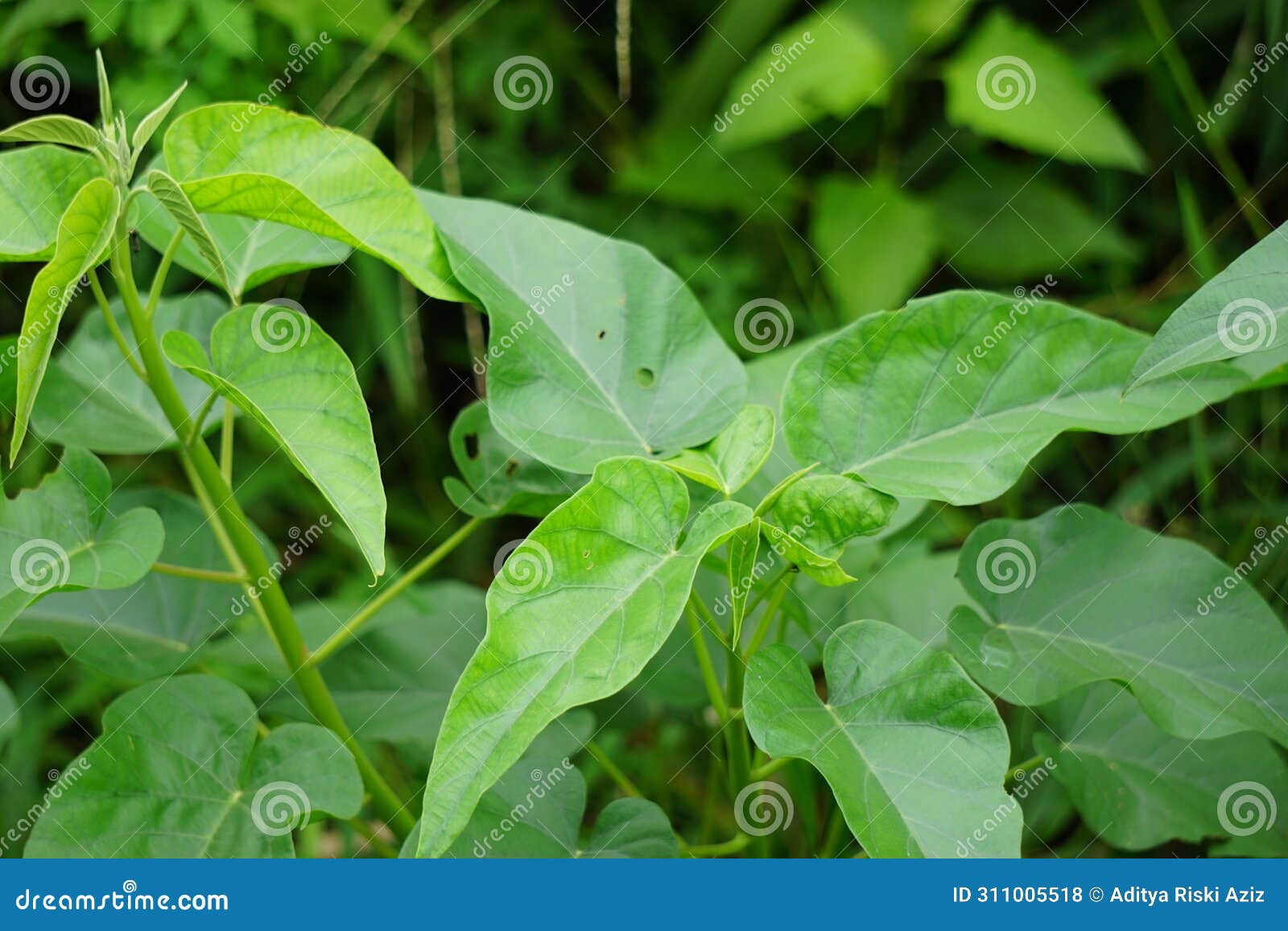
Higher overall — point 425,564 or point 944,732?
point 944,732

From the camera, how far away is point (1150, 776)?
3.51ft

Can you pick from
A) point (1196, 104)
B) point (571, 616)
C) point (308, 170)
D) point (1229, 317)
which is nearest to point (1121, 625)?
point (1229, 317)

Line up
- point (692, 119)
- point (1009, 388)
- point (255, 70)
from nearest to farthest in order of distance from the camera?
point (1009, 388), point (255, 70), point (692, 119)

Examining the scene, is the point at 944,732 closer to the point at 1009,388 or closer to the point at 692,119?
the point at 1009,388

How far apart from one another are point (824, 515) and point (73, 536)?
0.61m

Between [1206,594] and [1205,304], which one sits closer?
[1205,304]

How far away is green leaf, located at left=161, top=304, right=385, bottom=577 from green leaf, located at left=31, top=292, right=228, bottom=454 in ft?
0.58

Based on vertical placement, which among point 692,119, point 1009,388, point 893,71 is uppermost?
point 893,71

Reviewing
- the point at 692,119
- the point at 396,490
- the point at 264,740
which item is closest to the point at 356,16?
the point at 692,119

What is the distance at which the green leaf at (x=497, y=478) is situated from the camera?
1044 millimetres

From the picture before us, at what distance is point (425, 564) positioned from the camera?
3.37 ft

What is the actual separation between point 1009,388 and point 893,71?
1129mm

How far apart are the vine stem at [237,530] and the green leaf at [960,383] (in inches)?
18.0

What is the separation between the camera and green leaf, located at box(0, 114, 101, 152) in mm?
799
